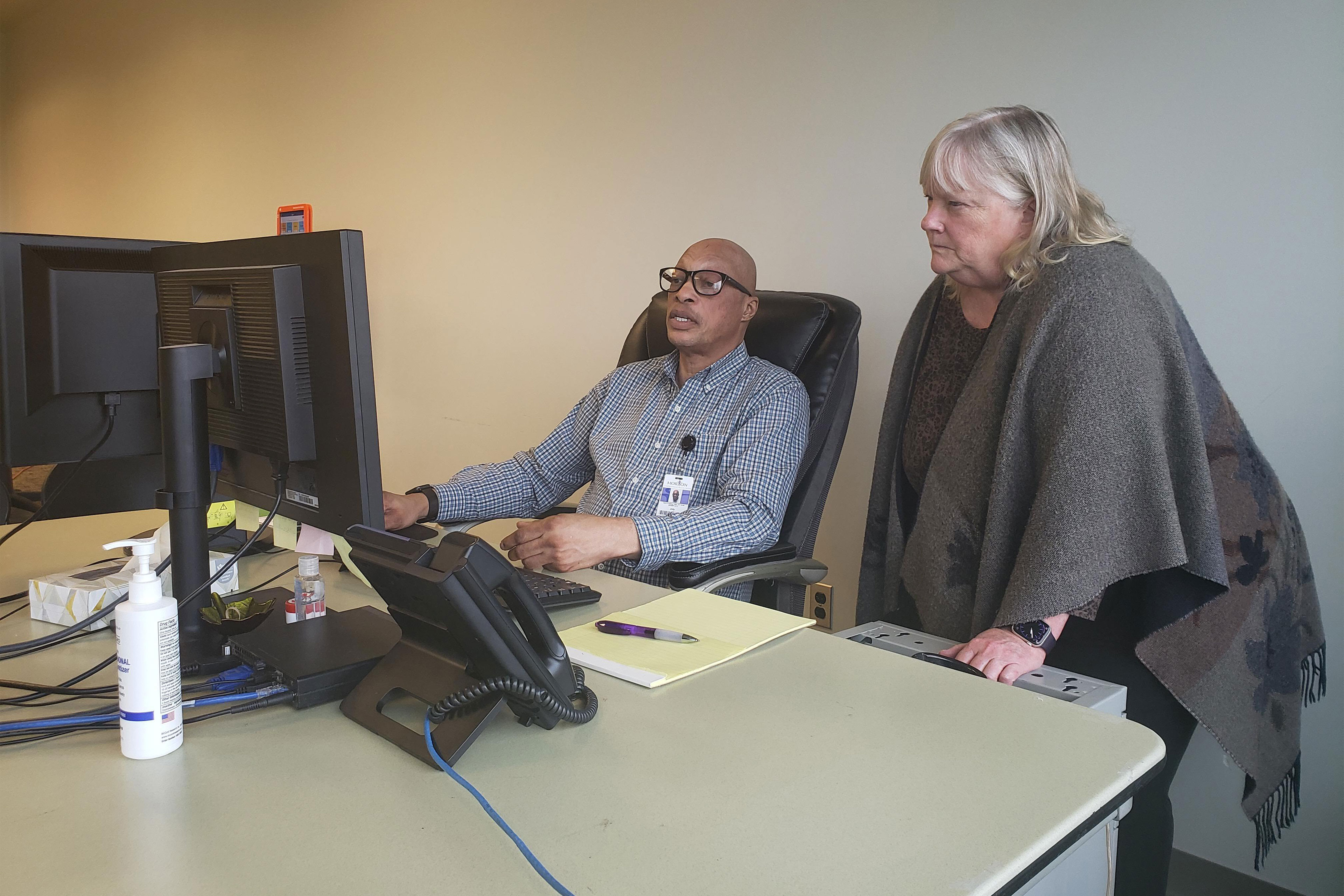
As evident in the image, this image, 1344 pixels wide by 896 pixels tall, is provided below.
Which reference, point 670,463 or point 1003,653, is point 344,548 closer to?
point 1003,653

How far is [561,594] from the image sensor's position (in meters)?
1.30

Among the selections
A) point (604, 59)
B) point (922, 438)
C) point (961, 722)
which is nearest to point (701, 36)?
point (604, 59)

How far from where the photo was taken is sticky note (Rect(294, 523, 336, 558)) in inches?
44.0

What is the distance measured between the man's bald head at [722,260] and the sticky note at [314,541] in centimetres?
123

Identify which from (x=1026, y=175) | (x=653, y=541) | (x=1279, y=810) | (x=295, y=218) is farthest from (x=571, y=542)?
(x=295, y=218)

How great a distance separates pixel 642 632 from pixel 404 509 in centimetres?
94

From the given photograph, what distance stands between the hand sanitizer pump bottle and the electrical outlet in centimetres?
173

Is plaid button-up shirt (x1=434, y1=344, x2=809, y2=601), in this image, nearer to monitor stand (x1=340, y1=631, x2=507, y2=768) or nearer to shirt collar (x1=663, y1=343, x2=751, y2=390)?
shirt collar (x1=663, y1=343, x2=751, y2=390)

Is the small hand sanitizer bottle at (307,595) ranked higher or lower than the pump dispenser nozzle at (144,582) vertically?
lower

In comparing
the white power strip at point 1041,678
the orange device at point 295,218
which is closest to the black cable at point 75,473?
Answer: the white power strip at point 1041,678

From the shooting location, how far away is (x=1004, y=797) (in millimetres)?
787

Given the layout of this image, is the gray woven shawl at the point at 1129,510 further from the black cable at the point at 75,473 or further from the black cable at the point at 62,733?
the black cable at the point at 75,473

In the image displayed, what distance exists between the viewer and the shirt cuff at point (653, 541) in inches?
68.5

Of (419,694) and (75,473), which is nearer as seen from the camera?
(419,694)
